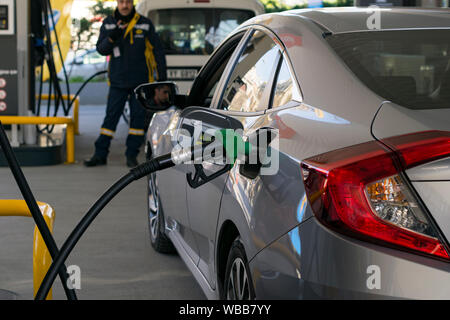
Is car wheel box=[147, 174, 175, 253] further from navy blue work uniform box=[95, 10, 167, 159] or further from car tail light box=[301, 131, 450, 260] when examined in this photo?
navy blue work uniform box=[95, 10, 167, 159]

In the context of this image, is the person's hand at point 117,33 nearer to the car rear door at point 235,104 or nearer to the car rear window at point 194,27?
the car rear window at point 194,27

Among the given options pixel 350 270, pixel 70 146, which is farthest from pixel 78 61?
pixel 350 270

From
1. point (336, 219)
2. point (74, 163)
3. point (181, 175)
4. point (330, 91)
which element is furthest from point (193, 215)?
point (74, 163)

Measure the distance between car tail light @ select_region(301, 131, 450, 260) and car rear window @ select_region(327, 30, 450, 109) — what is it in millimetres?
421

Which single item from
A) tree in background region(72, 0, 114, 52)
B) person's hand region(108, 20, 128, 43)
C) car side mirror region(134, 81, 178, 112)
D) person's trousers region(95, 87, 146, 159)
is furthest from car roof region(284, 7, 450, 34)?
tree in background region(72, 0, 114, 52)

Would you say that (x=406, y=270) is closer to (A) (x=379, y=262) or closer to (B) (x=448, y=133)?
(A) (x=379, y=262)

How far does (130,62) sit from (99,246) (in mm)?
4108

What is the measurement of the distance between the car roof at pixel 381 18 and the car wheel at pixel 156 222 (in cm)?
216

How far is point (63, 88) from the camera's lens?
949 inches

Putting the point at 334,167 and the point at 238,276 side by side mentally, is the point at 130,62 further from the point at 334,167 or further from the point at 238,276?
the point at 334,167

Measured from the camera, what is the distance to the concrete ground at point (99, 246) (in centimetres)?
460

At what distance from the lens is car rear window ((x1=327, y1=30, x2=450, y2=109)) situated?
2572 mm

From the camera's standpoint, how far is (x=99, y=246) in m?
5.62

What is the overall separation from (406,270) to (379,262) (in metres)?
0.07
